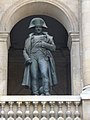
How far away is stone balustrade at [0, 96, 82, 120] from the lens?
1662 centimetres

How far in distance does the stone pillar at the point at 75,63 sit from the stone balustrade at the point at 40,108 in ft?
3.60

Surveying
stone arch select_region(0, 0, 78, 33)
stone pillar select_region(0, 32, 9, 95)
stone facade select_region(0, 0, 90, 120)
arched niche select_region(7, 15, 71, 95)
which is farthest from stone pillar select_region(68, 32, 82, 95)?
arched niche select_region(7, 15, 71, 95)

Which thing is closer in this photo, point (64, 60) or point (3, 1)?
point (3, 1)

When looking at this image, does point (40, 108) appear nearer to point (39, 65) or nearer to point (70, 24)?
point (39, 65)

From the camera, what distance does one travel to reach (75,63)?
18.2 meters

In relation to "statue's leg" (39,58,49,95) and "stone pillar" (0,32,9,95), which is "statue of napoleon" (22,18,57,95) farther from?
"stone pillar" (0,32,9,95)

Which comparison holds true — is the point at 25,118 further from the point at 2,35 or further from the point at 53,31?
the point at 53,31

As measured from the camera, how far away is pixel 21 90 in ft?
79.2

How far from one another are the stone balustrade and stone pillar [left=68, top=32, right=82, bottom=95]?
3.60ft

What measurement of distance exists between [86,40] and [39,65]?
1.47m

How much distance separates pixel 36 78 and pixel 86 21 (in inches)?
83.0

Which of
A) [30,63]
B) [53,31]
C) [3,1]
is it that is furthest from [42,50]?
[53,31]

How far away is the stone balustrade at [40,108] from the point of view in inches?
655

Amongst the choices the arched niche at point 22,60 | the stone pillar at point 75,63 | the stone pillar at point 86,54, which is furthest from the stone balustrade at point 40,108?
the arched niche at point 22,60
